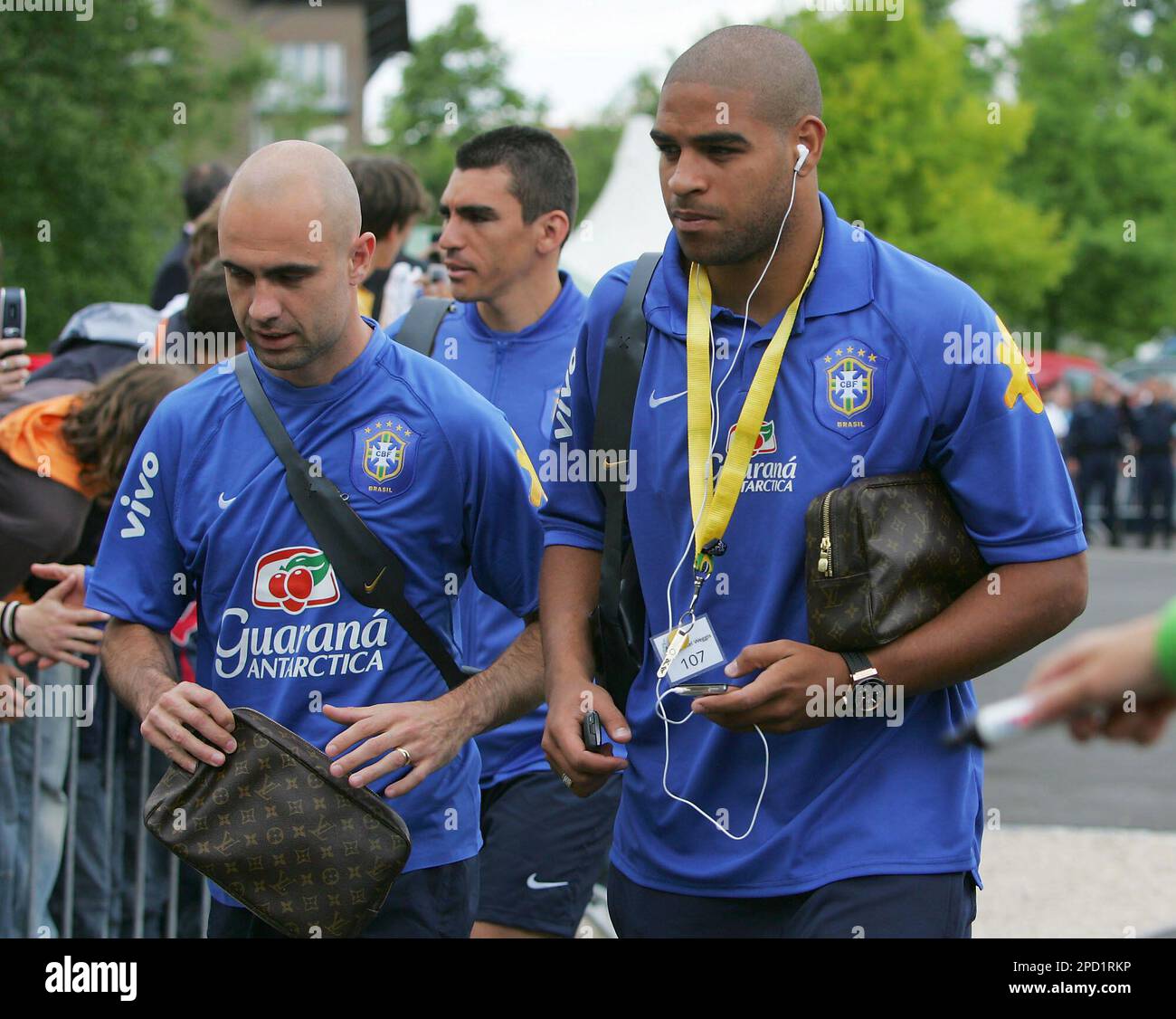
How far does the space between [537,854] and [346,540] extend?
1.75 meters

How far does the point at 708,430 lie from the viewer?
3354 mm

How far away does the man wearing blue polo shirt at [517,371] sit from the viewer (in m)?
5.00

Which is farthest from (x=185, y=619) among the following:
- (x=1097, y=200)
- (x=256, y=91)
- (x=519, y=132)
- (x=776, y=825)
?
(x=1097, y=200)

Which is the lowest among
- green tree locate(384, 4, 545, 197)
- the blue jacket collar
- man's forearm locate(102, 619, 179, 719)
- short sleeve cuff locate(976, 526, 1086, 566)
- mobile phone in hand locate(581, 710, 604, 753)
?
mobile phone in hand locate(581, 710, 604, 753)

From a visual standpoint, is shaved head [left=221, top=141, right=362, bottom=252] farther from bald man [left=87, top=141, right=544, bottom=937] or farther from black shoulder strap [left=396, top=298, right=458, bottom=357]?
black shoulder strap [left=396, top=298, right=458, bottom=357]

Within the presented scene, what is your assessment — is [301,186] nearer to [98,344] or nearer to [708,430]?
[708,430]

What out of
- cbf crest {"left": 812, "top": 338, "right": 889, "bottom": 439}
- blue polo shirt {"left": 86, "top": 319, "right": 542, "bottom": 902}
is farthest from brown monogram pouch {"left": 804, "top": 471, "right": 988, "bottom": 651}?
blue polo shirt {"left": 86, "top": 319, "right": 542, "bottom": 902}

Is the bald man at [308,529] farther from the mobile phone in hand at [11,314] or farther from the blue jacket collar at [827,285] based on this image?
the mobile phone in hand at [11,314]

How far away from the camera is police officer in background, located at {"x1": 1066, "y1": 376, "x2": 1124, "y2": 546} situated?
86.6 feet

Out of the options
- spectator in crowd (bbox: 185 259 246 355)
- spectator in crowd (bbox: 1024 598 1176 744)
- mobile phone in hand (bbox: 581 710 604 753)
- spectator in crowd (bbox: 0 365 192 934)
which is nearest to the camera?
spectator in crowd (bbox: 1024 598 1176 744)

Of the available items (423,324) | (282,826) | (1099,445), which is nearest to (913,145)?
(1099,445)

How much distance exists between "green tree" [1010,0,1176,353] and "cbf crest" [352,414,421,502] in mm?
42744
